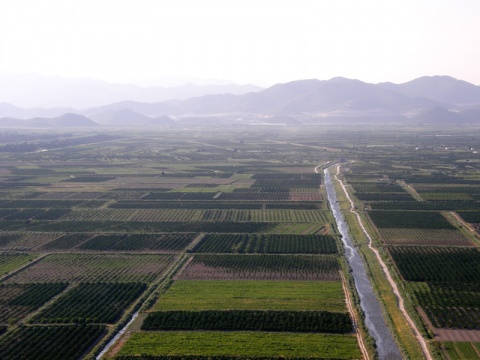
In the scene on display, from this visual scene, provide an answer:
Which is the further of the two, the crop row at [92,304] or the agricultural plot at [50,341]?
the crop row at [92,304]

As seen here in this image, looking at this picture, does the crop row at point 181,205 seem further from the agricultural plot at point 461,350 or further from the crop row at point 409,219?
the agricultural plot at point 461,350

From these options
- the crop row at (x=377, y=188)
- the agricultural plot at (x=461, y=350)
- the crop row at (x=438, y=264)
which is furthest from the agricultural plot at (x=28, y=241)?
the crop row at (x=377, y=188)

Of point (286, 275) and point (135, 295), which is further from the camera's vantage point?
point (286, 275)

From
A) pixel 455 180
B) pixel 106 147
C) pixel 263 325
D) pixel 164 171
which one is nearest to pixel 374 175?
pixel 455 180

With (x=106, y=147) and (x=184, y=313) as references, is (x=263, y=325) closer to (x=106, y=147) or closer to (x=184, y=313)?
(x=184, y=313)

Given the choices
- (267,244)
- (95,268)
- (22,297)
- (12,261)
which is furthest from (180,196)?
(22,297)

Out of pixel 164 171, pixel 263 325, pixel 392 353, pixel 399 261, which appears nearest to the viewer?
pixel 392 353

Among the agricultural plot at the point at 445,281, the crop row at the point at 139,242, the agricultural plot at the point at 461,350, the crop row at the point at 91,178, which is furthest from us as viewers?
the crop row at the point at 91,178
